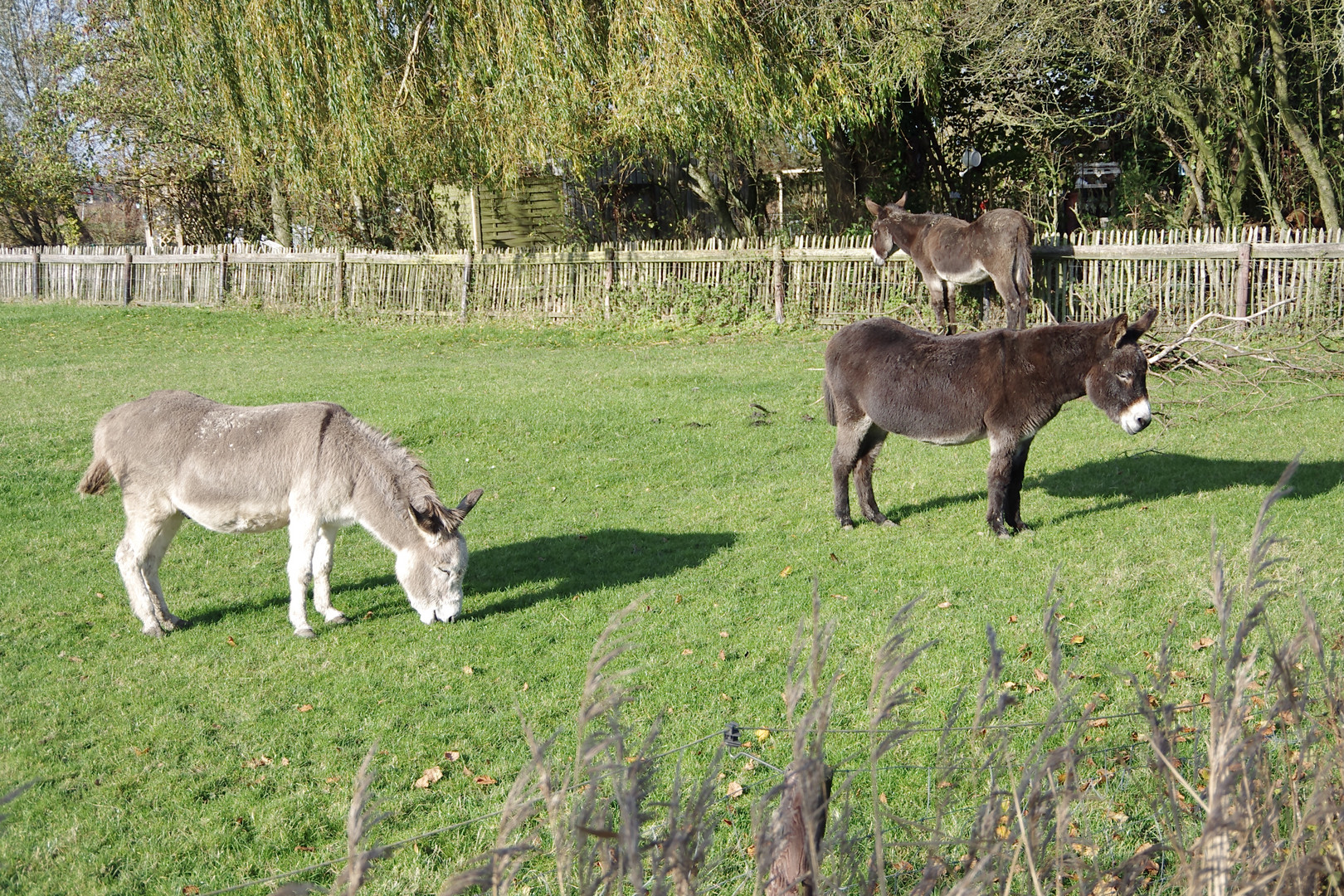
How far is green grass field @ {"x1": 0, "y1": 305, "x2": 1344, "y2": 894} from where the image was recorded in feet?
16.3

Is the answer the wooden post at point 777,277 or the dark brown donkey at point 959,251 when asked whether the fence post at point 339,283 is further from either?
the dark brown donkey at point 959,251

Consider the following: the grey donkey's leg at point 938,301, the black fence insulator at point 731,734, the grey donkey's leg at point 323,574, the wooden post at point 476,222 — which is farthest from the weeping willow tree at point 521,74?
the black fence insulator at point 731,734

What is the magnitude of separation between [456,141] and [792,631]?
15709 mm

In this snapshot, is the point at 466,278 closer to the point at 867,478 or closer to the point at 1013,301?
the point at 1013,301

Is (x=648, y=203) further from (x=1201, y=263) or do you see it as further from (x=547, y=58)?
(x=1201, y=263)

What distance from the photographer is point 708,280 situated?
21.1 meters

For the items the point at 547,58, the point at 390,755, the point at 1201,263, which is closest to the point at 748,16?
the point at 547,58

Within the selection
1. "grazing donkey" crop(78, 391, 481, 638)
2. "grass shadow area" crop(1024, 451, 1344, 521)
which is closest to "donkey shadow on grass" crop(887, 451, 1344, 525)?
"grass shadow area" crop(1024, 451, 1344, 521)

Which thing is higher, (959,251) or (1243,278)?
(959,251)

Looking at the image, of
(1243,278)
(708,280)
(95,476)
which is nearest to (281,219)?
(708,280)

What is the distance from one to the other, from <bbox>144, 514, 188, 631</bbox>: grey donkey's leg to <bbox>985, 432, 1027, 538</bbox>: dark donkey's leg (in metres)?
5.88

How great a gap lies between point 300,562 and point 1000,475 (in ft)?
16.7

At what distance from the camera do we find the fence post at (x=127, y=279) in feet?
89.9

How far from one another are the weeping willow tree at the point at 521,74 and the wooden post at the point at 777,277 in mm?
2080
